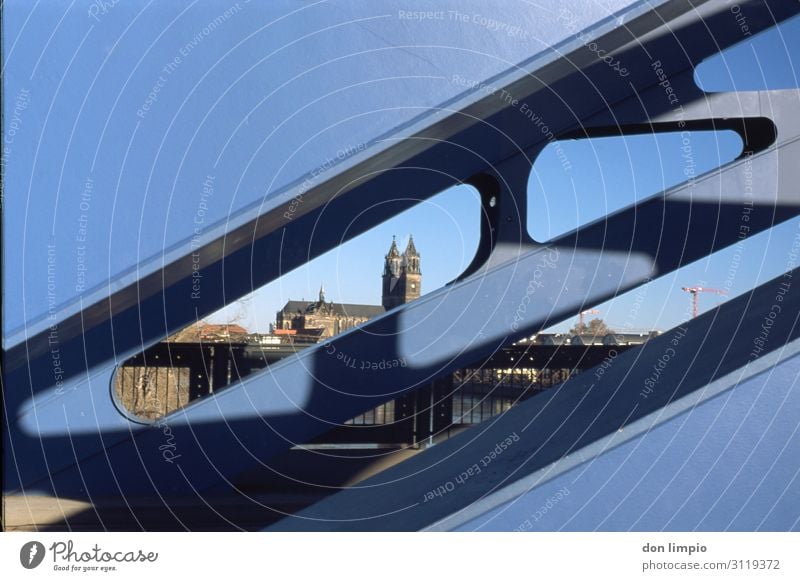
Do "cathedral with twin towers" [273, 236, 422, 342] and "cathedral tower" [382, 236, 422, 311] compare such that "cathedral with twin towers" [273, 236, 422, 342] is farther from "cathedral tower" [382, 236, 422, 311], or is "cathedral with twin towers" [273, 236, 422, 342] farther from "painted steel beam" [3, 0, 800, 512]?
"painted steel beam" [3, 0, 800, 512]

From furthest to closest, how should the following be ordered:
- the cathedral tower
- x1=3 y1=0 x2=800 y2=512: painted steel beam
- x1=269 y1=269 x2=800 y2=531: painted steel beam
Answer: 1. the cathedral tower
2. x1=3 y1=0 x2=800 y2=512: painted steel beam
3. x1=269 y1=269 x2=800 y2=531: painted steel beam

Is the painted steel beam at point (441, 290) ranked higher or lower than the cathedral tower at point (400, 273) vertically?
lower

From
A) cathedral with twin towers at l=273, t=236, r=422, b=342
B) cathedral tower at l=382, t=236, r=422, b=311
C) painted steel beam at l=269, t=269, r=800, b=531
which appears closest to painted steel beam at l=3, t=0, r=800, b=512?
painted steel beam at l=269, t=269, r=800, b=531

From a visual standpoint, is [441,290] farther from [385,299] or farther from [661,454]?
[385,299]

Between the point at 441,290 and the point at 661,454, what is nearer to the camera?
Result: the point at 661,454

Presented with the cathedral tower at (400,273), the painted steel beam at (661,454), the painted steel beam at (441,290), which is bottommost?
the painted steel beam at (661,454)

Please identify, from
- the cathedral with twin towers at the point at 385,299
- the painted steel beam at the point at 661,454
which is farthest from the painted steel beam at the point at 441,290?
the cathedral with twin towers at the point at 385,299

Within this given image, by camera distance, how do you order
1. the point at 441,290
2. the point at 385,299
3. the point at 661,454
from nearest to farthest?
the point at 661,454
the point at 441,290
the point at 385,299

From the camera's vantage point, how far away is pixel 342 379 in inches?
106

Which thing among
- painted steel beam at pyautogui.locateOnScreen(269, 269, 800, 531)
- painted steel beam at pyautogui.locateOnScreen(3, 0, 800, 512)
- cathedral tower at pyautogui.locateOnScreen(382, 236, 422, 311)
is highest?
cathedral tower at pyautogui.locateOnScreen(382, 236, 422, 311)

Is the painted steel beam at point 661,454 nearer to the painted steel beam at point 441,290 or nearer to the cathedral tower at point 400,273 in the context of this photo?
the painted steel beam at point 441,290

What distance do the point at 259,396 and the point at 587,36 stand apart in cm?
168

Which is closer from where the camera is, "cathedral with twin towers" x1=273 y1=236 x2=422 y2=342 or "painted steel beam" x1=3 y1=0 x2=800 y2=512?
"painted steel beam" x1=3 y1=0 x2=800 y2=512

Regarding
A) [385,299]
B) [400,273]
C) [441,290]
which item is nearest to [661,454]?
[441,290]
